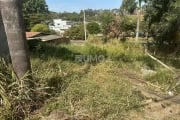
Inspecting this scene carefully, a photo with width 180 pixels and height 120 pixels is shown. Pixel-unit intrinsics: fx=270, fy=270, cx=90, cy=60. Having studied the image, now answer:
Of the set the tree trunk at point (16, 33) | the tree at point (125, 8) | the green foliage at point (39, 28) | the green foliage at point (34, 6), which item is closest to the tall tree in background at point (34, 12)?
the green foliage at point (34, 6)

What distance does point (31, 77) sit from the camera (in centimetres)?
367

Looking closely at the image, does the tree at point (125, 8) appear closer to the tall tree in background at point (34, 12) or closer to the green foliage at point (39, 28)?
the green foliage at point (39, 28)

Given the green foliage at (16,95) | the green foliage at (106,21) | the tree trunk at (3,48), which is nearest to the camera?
the green foliage at (16,95)

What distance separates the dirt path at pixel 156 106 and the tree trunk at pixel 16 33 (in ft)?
5.18

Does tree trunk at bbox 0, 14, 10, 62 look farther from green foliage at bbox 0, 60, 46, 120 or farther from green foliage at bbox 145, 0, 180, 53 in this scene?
green foliage at bbox 145, 0, 180, 53

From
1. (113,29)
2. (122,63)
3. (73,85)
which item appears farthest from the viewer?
(113,29)

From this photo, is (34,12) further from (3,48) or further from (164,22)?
(3,48)

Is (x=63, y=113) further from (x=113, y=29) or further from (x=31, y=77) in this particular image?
(x=113, y=29)

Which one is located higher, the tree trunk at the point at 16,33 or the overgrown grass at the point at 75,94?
the tree trunk at the point at 16,33

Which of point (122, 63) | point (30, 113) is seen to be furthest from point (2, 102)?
point (122, 63)

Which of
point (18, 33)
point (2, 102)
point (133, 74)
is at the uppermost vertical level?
point (18, 33)

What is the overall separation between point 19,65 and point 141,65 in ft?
13.3

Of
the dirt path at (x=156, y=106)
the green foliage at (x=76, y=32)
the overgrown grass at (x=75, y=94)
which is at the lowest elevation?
the green foliage at (x=76, y=32)

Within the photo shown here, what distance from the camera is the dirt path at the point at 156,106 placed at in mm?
3545
